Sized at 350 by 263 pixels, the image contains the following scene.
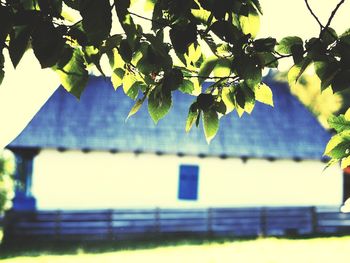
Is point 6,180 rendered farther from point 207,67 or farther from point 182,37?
point 182,37

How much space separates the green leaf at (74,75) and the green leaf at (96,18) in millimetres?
341

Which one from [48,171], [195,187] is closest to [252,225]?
[195,187]

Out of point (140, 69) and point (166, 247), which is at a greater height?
point (140, 69)

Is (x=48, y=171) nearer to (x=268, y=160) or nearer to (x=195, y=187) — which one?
(x=195, y=187)

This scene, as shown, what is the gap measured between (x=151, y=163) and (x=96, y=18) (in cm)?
1613

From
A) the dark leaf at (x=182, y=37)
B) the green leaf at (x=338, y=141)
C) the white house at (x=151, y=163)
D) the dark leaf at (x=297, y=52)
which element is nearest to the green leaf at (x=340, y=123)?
the green leaf at (x=338, y=141)

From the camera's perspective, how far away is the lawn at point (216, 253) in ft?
36.6

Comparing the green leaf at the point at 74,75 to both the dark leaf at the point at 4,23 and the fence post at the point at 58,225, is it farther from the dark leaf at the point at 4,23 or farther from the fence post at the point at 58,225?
the fence post at the point at 58,225

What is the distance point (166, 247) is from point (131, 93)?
11885 mm

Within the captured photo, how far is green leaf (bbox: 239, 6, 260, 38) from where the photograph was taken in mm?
1797

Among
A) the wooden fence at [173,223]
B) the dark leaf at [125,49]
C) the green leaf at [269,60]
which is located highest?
the green leaf at [269,60]

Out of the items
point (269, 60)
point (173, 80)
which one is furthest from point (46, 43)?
point (269, 60)

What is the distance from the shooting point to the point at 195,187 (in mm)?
17703

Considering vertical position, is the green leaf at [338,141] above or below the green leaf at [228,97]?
below
